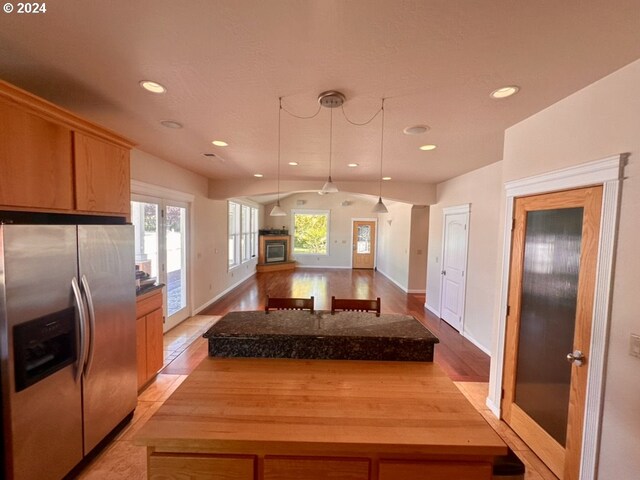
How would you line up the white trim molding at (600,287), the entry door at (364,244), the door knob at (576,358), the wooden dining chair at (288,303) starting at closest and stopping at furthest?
the white trim molding at (600,287)
the door knob at (576,358)
the wooden dining chair at (288,303)
the entry door at (364,244)

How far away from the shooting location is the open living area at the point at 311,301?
3.33 ft

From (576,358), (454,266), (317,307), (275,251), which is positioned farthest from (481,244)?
(275,251)

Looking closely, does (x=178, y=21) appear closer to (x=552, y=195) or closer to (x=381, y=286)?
(x=552, y=195)

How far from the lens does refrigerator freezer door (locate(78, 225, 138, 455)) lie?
1.73 metres

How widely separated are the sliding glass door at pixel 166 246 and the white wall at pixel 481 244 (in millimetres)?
4270

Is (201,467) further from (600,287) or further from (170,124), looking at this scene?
(170,124)

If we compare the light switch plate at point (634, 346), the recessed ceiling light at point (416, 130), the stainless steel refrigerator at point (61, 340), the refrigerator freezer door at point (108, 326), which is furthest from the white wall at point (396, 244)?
the stainless steel refrigerator at point (61, 340)

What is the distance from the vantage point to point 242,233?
7930mm

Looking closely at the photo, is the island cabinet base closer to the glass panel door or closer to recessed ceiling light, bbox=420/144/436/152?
recessed ceiling light, bbox=420/144/436/152

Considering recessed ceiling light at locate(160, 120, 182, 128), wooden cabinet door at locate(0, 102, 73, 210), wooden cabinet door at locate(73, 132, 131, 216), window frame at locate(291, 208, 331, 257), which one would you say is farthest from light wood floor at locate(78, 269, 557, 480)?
recessed ceiling light at locate(160, 120, 182, 128)

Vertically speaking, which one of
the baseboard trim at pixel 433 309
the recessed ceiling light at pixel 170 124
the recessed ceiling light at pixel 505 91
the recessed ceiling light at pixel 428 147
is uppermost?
the recessed ceiling light at pixel 428 147

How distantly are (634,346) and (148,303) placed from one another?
3542mm

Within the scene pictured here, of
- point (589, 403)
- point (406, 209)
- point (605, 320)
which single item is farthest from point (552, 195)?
point (406, 209)

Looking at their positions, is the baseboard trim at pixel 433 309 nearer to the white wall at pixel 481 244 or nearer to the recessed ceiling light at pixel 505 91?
the white wall at pixel 481 244
